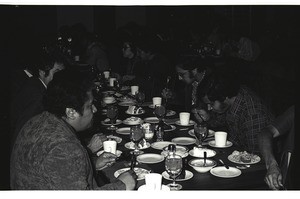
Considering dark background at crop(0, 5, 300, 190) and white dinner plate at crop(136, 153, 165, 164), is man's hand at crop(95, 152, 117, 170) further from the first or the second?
dark background at crop(0, 5, 300, 190)

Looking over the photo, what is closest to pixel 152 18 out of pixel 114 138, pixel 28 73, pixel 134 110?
pixel 134 110

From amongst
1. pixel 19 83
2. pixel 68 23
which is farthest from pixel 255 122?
pixel 68 23

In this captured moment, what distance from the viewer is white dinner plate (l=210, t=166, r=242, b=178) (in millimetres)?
1957

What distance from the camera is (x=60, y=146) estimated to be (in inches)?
64.2

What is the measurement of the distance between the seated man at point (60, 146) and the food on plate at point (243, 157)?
0.70m

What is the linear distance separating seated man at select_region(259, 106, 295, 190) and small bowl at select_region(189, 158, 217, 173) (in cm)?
30

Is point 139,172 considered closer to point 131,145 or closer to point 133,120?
point 131,145

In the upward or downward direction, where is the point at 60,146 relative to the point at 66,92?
downward

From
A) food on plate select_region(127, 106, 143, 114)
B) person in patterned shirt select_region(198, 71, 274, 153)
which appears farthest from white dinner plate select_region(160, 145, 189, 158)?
food on plate select_region(127, 106, 143, 114)

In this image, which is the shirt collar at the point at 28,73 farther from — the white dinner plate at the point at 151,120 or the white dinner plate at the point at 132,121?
the white dinner plate at the point at 151,120

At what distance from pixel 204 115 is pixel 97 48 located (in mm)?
3368

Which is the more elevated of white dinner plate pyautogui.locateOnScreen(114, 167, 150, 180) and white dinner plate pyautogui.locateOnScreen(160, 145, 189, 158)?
white dinner plate pyautogui.locateOnScreen(160, 145, 189, 158)

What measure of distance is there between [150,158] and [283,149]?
2.69ft

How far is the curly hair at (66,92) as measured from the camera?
1830 mm
